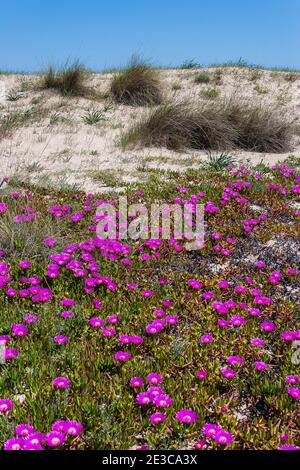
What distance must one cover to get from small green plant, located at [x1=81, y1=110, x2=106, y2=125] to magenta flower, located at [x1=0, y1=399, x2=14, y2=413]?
10867mm

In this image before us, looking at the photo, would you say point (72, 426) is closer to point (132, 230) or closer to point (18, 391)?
point (18, 391)

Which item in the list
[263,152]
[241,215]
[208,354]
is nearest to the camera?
[208,354]

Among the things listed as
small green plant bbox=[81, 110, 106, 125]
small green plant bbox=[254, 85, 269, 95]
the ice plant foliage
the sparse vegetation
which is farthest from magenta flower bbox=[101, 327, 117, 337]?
small green plant bbox=[254, 85, 269, 95]

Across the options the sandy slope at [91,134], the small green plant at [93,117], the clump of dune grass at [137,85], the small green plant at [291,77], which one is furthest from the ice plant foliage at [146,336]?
the small green plant at [291,77]

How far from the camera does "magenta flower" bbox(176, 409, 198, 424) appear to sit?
10.5 ft

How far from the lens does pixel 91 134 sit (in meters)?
12.6

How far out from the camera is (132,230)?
6738mm

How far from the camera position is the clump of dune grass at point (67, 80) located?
49.8 ft

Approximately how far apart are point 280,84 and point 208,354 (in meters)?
16.0

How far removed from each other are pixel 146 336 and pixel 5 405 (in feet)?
4.86

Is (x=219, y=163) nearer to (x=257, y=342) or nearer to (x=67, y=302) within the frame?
(x=67, y=302)

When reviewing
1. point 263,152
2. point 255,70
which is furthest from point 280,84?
point 263,152
